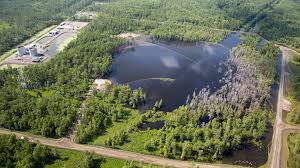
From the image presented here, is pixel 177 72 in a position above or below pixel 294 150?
above

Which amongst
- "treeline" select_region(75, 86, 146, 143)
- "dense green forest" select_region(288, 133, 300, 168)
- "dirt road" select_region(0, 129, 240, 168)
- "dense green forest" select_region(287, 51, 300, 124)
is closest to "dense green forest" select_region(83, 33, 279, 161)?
"treeline" select_region(75, 86, 146, 143)

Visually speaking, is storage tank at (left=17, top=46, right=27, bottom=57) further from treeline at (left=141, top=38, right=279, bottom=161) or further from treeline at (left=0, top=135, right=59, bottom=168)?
treeline at (left=141, top=38, right=279, bottom=161)

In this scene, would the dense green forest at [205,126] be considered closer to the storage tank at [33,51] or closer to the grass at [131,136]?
the grass at [131,136]

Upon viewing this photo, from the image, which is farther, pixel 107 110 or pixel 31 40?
pixel 31 40

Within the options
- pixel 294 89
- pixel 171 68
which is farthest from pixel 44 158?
pixel 294 89

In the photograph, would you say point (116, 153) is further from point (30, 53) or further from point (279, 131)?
point (30, 53)

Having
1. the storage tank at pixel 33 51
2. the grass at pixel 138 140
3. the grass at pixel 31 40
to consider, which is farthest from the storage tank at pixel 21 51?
the grass at pixel 138 140
